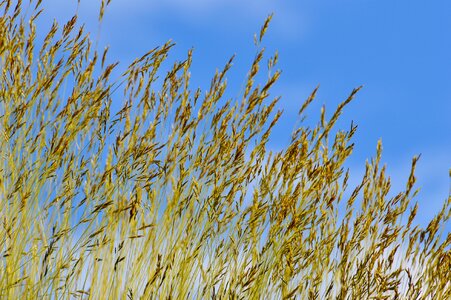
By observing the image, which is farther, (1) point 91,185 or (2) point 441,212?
(2) point 441,212

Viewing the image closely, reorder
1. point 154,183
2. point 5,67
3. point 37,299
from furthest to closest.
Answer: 1. point 5,67
2. point 154,183
3. point 37,299

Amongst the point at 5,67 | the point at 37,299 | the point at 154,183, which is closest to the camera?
the point at 37,299

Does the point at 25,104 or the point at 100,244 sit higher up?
the point at 25,104

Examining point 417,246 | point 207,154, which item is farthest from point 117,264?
point 417,246

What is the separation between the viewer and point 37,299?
11.1 feet

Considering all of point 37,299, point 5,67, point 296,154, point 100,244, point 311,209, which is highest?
point 5,67

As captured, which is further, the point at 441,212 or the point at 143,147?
the point at 441,212

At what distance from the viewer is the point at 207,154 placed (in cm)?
366

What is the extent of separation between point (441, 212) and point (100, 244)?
1691 millimetres

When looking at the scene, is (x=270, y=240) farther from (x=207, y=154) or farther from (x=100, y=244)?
(x=100, y=244)

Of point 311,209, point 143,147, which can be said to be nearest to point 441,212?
point 311,209

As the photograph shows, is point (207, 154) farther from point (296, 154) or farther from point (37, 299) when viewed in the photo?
point (37, 299)

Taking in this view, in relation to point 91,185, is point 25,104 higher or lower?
higher

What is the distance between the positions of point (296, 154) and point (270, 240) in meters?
0.43
